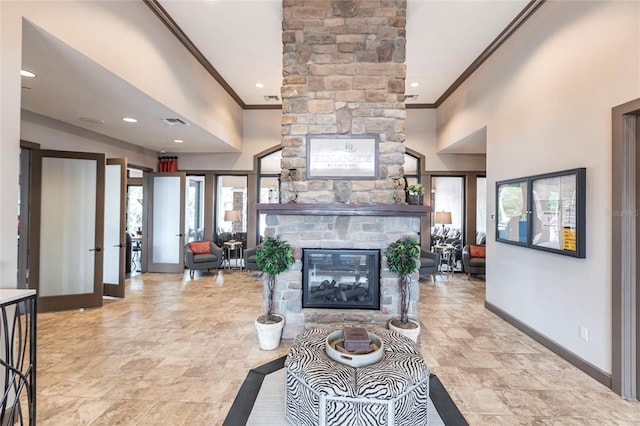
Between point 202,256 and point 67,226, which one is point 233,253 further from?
point 67,226

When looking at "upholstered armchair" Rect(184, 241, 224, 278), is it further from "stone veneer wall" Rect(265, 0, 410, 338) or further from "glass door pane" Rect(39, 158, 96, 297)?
"stone veneer wall" Rect(265, 0, 410, 338)

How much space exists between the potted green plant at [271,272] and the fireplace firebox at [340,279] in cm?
28

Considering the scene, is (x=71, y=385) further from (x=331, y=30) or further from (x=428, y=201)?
(x=428, y=201)

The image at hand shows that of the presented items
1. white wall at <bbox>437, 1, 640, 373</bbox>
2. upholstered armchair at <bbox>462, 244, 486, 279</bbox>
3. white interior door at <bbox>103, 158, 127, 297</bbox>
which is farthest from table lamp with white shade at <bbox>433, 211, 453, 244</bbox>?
white interior door at <bbox>103, 158, 127, 297</bbox>

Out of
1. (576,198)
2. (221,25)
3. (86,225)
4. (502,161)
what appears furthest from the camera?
(86,225)

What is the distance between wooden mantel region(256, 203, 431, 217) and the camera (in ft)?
10.3

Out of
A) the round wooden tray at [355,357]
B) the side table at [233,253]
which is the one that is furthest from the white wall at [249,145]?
the round wooden tray at [355,357]

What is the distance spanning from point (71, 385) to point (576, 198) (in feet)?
15.9

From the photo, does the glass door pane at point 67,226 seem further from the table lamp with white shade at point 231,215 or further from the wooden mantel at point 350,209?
the wooden mantel at point 350,209

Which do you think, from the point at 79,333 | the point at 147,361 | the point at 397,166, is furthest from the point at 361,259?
the point at 79,333

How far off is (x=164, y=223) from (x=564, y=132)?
7490 mm

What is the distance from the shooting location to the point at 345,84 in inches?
136

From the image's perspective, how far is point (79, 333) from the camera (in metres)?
3.56

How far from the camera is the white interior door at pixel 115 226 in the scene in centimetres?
505
